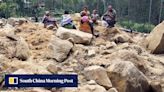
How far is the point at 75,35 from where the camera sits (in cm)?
1672

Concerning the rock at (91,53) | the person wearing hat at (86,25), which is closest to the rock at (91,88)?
the rock at (91,53)

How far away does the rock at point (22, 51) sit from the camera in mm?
14633

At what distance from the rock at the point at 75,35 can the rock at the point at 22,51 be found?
160cm

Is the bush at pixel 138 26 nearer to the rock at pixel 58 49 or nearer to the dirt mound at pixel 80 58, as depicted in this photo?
the dirt mound at pixel 80 58

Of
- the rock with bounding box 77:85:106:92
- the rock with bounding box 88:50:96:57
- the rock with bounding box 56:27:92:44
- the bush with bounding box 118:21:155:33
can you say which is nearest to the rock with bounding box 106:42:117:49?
the rock with bounding box 56:27:92:44

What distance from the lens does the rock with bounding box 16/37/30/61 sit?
1463cm

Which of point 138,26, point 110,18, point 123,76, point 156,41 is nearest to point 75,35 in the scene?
point 123,76

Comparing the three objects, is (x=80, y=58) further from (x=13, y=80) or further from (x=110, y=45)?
(x=13, y=80)

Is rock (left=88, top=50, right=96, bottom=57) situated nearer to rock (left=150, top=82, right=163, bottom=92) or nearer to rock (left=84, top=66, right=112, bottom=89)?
rock (left=150, top=82, right=163, bottom=92)

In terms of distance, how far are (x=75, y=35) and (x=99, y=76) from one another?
134 inches

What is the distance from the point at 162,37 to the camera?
62.4ft

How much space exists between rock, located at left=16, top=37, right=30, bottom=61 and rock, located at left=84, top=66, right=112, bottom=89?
6.54ft

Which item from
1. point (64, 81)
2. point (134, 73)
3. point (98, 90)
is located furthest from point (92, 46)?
point (64, 81)

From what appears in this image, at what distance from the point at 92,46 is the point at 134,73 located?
2.94 meters
